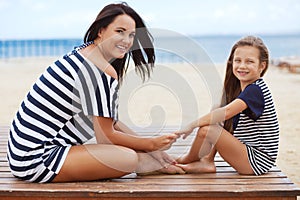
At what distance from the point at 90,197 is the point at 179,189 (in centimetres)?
46

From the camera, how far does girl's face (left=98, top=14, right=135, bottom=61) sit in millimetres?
2848

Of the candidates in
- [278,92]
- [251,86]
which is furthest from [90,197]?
[278,92]

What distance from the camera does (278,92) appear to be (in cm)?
1174

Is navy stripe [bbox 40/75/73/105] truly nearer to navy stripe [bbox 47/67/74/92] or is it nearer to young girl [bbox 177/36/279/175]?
navy stripe [bbox 47/67/74/92]

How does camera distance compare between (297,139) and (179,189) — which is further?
(297,139)

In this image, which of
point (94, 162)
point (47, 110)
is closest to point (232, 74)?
point (94, 162)

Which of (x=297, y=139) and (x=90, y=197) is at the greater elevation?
(x=90, y=197)

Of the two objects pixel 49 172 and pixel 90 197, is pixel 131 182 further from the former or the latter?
pixel 49 172

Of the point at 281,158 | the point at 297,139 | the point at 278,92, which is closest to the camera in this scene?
the point at 281,158

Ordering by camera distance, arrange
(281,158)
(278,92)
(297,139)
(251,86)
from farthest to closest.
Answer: (278,92), (297,139), (281,158), (251,86)

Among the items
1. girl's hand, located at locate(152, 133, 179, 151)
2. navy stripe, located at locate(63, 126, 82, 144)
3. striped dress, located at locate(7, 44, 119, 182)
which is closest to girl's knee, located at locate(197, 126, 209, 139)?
girl's hand, located at locate(152, 133, 179, 151)

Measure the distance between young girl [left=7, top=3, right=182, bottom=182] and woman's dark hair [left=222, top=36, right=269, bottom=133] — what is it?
0.73 meters

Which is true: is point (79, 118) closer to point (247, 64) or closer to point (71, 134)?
point (71, 134)

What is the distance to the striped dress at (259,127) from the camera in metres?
3.01
